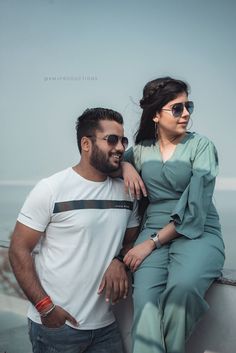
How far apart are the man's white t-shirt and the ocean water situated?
5.26 ft

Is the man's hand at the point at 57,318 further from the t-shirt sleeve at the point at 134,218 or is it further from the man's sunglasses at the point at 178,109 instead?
the man's sunglasses at the point at 178,109

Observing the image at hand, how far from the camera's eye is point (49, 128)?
13.4ft

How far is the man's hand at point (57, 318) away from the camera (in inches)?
72.4

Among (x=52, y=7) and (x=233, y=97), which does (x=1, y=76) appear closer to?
(x=52, y=7)

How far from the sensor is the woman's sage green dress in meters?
1.65

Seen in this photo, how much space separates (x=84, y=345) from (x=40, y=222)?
20.8 inches

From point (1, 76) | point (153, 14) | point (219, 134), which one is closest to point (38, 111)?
point (1, 76)

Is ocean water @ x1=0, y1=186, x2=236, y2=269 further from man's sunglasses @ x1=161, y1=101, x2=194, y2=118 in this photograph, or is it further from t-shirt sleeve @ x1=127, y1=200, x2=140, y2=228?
man's sunglasses @ x1=161, y1=101, x2=194, y2=118

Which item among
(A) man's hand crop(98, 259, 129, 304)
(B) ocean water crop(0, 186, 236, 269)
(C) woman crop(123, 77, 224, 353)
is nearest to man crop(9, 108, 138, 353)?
(A) man's hand crop(98, 259, 129, 304)

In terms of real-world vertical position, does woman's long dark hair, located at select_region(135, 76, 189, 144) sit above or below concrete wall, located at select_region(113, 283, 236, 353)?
above

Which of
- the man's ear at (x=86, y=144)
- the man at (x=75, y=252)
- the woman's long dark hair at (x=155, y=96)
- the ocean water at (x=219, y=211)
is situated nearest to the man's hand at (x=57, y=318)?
the man at (x=75, y=252)

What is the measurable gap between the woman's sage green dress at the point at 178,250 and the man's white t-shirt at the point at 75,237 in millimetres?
161

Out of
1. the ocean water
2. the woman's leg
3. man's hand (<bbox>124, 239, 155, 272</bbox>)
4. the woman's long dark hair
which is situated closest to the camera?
the woman's leg

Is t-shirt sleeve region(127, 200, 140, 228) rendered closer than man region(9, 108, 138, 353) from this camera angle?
No
